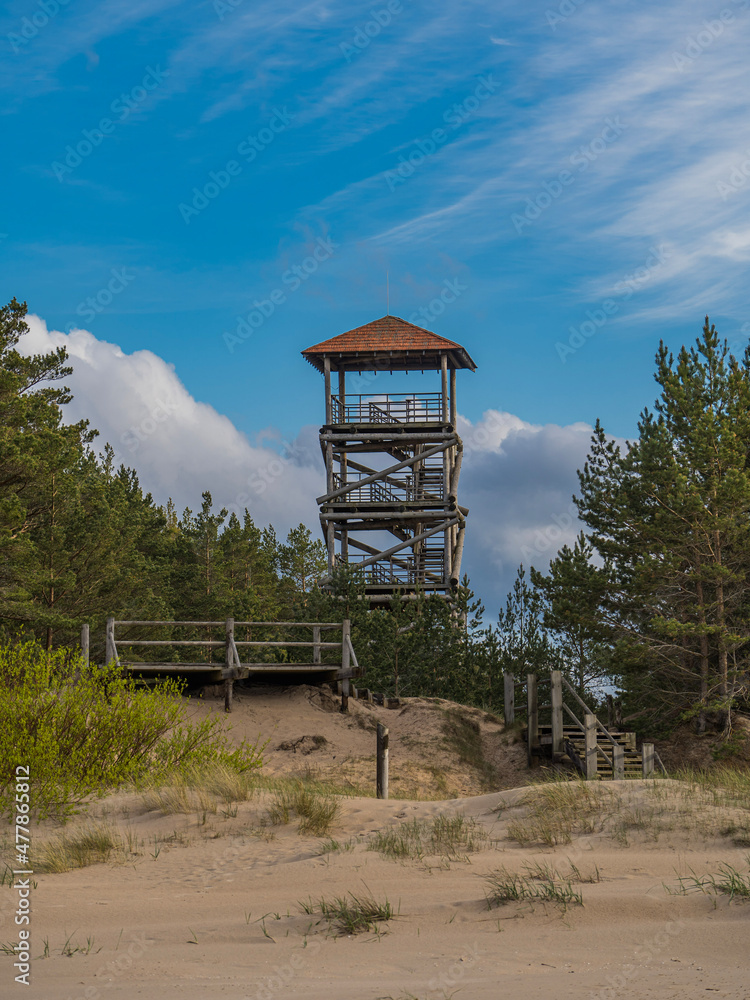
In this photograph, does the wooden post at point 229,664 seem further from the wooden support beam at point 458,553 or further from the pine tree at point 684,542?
the wooden support beam at point 458,553

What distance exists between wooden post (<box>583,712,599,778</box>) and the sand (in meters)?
9.38

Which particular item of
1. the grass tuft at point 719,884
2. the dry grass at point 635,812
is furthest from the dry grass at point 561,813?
the grass tuft at point 719,884

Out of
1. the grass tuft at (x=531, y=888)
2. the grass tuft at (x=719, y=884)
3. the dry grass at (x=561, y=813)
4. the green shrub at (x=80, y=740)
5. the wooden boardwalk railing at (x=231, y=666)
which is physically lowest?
the grass tuft at (x=531, y=888)

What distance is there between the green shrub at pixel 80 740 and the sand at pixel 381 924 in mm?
701

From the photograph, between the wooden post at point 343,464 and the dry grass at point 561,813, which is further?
the wooden post at point 343,464

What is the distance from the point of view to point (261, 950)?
757 cm

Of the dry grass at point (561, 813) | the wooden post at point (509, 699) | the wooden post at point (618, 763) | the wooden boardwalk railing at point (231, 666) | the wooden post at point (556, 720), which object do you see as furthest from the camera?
the wooden post at point (509, 699)

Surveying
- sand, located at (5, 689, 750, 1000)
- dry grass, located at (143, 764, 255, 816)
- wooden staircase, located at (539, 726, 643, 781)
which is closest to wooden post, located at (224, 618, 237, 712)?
wooden staircase, located at (539, 726, 643, 781)

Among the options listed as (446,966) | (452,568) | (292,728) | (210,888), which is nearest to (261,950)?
(446,966)

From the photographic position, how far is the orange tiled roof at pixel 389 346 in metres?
40.3

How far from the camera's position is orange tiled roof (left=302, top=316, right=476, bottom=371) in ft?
132

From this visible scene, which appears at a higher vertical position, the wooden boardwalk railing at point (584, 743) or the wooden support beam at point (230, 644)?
the wooden support beam at point (230, 644)

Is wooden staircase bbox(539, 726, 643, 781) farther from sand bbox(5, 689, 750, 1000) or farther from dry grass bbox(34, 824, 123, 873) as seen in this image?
dry grass bbox(34, 824, 123, 873)

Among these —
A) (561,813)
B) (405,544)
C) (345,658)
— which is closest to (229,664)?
(345,658)
